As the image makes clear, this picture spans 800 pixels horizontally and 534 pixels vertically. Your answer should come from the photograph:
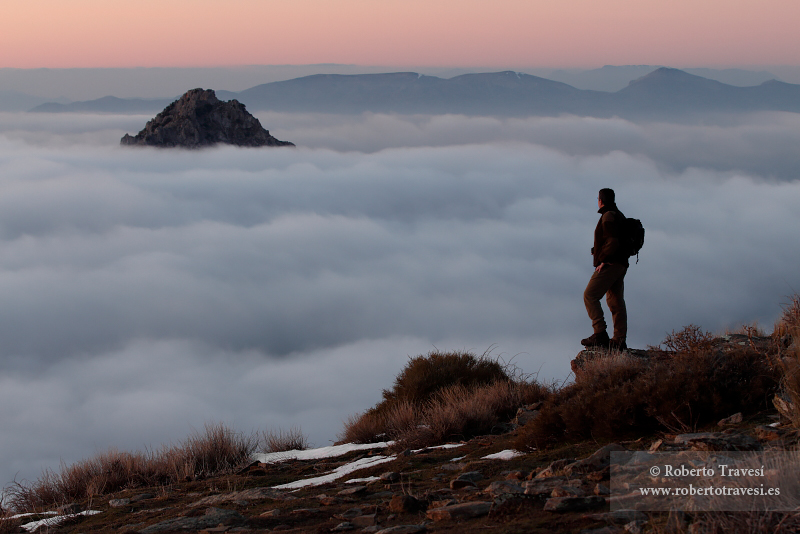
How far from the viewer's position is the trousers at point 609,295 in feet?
25.8

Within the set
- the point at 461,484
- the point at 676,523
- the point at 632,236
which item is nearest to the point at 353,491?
the point at 461,484

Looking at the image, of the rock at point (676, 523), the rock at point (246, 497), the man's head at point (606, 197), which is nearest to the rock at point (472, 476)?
the rock at point (246, 497)

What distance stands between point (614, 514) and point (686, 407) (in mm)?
2134

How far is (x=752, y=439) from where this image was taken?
12.0 feet

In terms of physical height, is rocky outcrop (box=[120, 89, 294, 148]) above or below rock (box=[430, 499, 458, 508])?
above

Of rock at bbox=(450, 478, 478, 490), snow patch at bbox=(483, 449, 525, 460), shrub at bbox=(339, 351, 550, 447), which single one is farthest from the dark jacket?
rock at bbox=(450, 478, 478, 490)

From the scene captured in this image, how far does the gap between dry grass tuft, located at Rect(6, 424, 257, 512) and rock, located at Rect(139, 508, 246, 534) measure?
2340 millimetres

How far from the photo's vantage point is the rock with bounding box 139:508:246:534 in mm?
4008

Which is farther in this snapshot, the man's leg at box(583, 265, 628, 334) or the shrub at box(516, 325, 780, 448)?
the man's leg at box(583, 265, 628, 334)

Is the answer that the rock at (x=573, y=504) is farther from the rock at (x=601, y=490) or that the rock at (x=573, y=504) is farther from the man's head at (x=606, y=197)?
the man's head at (x=606, y=197)

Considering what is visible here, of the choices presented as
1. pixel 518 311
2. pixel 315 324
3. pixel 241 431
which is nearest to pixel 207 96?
pixel 241 431

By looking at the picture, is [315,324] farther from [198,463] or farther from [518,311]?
[198,463]

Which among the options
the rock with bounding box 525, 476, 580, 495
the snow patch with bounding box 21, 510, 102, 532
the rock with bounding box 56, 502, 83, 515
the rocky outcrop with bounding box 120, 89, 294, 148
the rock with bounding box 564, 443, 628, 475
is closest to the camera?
the rock with bounding box 525, 476, 580, 495

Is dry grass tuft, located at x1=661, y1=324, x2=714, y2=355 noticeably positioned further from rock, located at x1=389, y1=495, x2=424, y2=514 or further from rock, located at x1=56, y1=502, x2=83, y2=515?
rock, located at x1=56, y1=502, x2=83, y2=515
